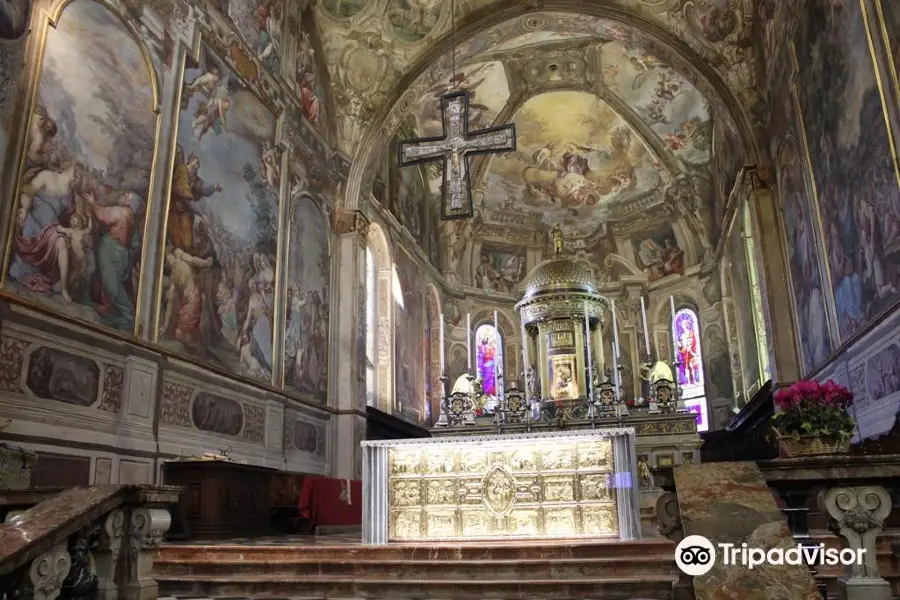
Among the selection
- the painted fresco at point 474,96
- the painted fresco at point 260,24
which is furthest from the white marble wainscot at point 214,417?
the painted fresco at point 474,96

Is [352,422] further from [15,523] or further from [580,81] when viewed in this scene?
[580,81]

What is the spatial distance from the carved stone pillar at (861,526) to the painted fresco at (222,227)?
25.9 feet

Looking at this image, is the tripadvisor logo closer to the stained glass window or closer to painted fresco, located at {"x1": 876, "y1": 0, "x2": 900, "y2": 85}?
painted fresco, located at {"x1": 876, "y1": 0, "x2": 900, "y2": 85}

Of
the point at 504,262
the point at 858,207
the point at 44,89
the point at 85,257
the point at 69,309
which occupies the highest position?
the point at 504,262

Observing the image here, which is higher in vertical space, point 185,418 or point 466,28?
point 466,28

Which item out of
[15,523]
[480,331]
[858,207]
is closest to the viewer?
[15,523]

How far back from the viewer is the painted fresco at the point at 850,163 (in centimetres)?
777

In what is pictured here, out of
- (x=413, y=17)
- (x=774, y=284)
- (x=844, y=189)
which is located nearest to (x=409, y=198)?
(x=413, y=17)

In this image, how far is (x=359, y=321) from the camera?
14984 millimetres

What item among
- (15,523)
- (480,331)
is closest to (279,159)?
(15,523)

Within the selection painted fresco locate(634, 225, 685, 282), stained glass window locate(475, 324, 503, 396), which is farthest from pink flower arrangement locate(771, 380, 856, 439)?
painted fresco locate(634, 225, 685, 282)

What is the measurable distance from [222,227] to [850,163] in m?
8.64

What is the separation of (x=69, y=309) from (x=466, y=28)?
1125 cm

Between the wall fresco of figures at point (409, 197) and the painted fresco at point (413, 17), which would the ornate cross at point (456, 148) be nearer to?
the painted fresco at point (413, 17)
